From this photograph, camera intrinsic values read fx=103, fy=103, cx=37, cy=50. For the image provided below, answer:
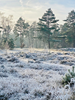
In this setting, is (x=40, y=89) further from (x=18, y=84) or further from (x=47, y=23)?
(x=47, y=23)

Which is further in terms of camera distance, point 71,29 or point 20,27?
point 20,27

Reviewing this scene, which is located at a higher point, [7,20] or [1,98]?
[7,20]

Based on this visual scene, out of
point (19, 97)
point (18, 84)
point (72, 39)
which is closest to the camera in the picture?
point (19, 97)

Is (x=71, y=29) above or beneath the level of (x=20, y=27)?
beneath

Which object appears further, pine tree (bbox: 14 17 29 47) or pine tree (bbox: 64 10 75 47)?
pine tree (bbox: 14 17 29 47)

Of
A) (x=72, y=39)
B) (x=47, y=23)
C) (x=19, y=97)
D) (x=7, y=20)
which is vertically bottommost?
(x=19, y=97)

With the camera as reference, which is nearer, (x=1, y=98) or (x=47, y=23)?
(x=1, y=98)

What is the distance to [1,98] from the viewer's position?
9.28 ft

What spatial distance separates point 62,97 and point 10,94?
1.49 meters

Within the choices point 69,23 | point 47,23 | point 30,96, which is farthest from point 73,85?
point 69,23

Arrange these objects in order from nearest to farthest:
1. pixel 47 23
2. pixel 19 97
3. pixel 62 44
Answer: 1. pixel 19 97
2. pixel 47 23
3. pixel 62 44

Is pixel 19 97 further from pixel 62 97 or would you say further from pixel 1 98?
pixel 62 97

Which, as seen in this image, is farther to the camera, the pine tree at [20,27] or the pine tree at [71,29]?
the pine tree at [20,27]

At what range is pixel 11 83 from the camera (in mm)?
3662
